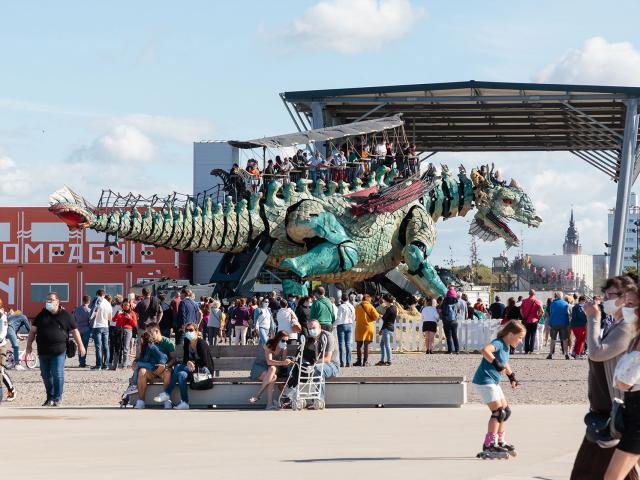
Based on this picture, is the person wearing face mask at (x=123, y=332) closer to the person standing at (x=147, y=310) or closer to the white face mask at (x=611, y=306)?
the person standing at (x=147, y=310)

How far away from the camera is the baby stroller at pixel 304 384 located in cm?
1788

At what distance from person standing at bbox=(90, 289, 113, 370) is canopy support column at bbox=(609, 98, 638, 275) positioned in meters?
26.4

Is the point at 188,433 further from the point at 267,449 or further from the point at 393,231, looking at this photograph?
the point at 393,231

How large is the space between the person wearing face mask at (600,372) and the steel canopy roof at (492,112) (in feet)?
126

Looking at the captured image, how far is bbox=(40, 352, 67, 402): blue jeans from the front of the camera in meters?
18.7

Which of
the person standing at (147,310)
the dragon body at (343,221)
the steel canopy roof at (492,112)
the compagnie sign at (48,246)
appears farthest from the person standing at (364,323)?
the compagnie sign at (48,246)

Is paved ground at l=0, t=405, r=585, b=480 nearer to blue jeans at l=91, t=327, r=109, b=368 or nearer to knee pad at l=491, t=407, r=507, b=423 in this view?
knee pad at l=491, t=407, r=507, b=423

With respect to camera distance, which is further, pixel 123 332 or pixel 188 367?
pixel 123 332

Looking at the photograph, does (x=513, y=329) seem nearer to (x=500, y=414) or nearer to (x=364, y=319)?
(x=500, y=414)

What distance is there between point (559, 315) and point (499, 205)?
14461mm

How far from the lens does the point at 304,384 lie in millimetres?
17859

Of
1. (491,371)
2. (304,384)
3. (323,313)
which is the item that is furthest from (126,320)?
(491,371)

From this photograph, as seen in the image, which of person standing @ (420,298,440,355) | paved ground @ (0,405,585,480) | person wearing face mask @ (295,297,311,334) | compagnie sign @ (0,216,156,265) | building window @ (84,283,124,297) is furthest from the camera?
compagnie sign @ (0,216,156,265)

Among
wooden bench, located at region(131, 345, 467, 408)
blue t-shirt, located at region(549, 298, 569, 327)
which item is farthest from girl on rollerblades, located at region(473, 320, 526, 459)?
blue t-shirt, located at region(549, 298, 569, 327)
